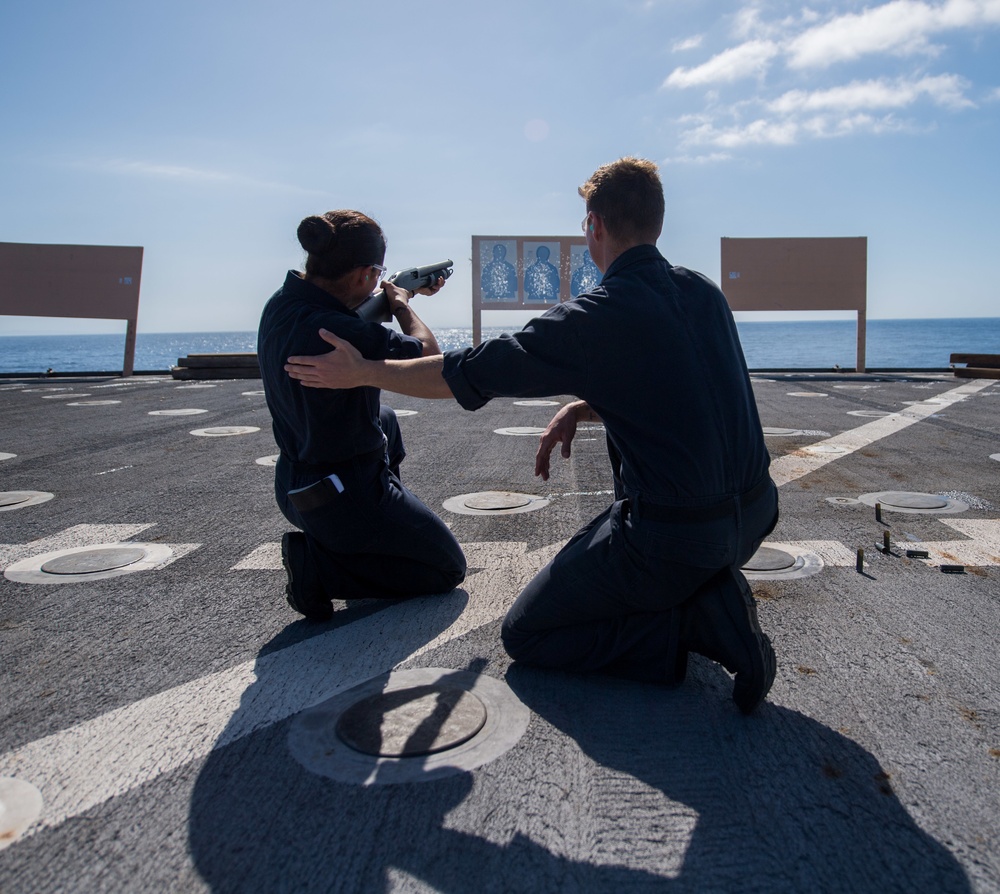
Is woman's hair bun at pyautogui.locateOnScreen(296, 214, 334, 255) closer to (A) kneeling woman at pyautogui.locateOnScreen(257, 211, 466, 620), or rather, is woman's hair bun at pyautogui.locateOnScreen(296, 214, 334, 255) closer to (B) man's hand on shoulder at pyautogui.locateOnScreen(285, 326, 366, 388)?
(A) kneeling woman at pyautogui.locateOnScreen(257, 211, 466, 620)

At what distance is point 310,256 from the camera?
10.1 ft

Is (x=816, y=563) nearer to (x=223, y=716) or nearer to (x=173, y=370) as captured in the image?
(x=223, y=716)

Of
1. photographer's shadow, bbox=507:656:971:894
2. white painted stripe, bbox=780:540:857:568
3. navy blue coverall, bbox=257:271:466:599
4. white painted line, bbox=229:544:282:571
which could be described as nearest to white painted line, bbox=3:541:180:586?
white painted line, bbox=229:544:282:571

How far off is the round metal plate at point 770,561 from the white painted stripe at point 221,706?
1087mm

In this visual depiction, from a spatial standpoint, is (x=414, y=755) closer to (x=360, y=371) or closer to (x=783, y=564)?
(x=360, y=371)

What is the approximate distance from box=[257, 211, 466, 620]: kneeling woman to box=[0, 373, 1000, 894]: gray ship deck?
0.15 meters

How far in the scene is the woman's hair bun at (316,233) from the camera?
118 inches

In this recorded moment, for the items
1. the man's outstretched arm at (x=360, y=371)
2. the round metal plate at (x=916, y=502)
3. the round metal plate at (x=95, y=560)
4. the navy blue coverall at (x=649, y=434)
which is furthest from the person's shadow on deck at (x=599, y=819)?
the round metal plate at (x=916, y=502)

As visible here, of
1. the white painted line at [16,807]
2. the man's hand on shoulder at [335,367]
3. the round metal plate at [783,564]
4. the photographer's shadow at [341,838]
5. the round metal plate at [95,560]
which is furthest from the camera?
the round metal plate at [95,560]

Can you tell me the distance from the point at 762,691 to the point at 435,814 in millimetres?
952

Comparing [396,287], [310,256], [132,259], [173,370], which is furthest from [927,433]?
[132,259]

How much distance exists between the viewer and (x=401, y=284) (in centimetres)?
354

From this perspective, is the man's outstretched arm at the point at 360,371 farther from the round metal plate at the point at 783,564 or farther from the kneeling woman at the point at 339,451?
the round metal plate at the point at 783,564

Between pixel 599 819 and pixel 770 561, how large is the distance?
6.85 ft
